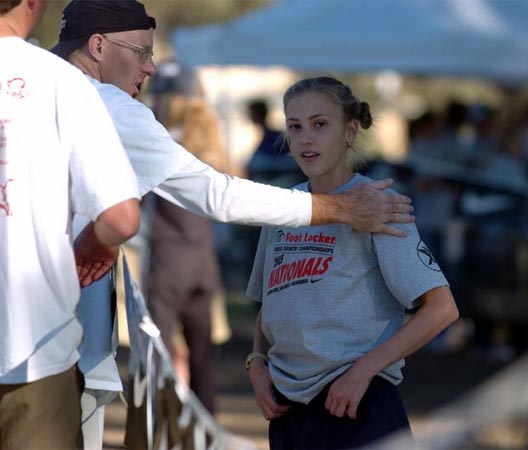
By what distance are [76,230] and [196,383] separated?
3.82 m

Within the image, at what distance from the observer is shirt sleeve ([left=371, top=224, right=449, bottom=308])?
371cm

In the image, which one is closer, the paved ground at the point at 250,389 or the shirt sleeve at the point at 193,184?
the shirt sleeve at the point at 193,184

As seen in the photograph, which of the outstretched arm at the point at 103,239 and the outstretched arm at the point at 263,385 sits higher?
the outstretched arm at the point at 103,239

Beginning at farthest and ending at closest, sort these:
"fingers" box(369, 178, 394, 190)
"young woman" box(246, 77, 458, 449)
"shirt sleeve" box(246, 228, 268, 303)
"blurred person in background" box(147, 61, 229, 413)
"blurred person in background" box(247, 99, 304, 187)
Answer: "blurred person in background" box(247, 99, 304, 187)
"blurred person in background" box(147, 61, 229, 413)
"shirt sleeve" box(246, 228, 268, 303)
"fingers" box(369, 178, 394, 190)
"young woman" box(246, 77, 458, 449)

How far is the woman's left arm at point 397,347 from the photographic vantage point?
3711 millimetres

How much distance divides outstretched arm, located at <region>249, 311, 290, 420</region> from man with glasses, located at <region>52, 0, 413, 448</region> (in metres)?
0.43

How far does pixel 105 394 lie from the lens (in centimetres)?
408

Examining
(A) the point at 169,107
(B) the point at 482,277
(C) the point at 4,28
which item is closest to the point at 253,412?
(A) the point at 169,107

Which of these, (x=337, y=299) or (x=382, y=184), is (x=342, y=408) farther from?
(x=382, y=184)

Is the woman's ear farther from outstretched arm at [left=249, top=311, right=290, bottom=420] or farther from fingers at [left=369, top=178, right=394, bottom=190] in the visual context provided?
outstretched arm at [left=249, top=311, right=290, bottom=420]

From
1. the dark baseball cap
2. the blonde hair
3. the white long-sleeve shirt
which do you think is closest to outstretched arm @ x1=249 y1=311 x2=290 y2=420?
the white long-sleeve shirt

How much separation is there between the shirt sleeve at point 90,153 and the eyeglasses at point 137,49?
61 cm

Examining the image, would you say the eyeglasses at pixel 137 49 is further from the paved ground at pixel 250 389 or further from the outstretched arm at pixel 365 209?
the paved ground at pixel 250 389

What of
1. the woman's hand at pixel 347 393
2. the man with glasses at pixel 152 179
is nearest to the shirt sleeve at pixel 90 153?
the man with glasses at pixel 152 179
